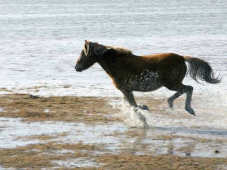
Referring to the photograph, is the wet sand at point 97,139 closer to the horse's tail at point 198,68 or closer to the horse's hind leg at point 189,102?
the horse's hind leg at point 189,102

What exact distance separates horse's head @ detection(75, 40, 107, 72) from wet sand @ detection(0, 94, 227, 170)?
0.83 meters

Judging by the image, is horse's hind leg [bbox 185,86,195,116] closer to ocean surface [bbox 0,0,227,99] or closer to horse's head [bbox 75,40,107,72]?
horse's head [bbox 75,40,107,72]

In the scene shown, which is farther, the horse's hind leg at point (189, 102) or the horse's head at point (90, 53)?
the horse's head at point (90, 53)

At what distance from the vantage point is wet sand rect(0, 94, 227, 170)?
6902 mm

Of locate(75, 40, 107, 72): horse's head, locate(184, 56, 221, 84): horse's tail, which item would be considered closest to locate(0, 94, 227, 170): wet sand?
locate(184, 56, 221, 84): horse's tail

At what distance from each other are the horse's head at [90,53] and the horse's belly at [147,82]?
77cm

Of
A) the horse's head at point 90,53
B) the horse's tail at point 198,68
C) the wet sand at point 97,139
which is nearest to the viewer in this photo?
the wet sand at point 97,139

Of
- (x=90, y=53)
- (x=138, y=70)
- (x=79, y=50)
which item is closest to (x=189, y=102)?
(x=138, y=70)

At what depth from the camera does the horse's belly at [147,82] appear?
9.36m

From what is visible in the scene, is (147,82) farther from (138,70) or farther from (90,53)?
(90,53)

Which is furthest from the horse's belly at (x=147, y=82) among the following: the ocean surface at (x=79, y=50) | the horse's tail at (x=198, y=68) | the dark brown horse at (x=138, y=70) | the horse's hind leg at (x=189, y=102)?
the ocean surface at (x=79, y=50)

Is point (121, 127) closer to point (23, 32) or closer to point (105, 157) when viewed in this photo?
point (105, 157)

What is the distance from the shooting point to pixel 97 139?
805cm

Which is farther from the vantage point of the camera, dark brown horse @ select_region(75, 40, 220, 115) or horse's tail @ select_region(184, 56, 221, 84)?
horse's tail @ select_region(184, 56, 221, 84)
